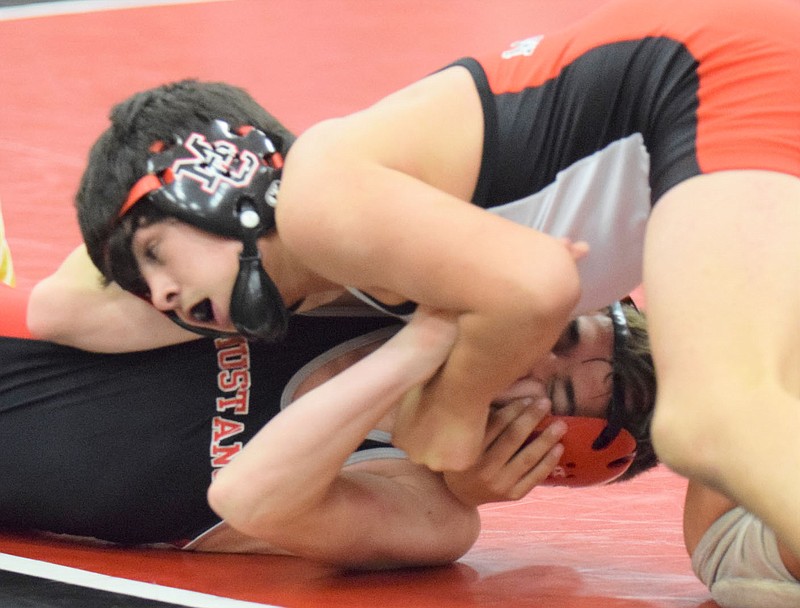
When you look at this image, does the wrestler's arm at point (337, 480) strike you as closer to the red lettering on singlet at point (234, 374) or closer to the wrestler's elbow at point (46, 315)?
the red lettering on singlet at point (234, 374)

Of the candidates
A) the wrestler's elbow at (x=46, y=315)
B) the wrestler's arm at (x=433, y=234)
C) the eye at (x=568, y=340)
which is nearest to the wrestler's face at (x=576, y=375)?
the eye at (x=568, y=340)

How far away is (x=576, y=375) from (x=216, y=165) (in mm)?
734

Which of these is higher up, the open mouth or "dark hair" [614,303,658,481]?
the open mouth

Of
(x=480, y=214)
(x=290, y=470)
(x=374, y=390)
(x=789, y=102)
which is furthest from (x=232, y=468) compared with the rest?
(x=789, y=102)

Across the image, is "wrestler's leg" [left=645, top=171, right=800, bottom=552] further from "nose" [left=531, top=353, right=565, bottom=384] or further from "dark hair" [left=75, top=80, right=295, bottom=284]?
"dark hair" [left=75, top=80, right=295, bottom=284]

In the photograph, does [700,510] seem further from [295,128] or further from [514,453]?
[295,128]

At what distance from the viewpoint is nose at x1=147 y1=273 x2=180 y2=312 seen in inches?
77.7

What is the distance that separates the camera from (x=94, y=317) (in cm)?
225

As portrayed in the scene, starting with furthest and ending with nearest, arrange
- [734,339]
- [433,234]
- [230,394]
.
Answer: [230,394], [433,234], [734,339]

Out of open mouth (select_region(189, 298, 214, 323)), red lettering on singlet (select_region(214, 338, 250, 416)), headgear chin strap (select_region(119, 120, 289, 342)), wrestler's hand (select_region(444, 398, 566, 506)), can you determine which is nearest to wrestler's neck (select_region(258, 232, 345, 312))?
headgear chin strap (select_region(119, 120, 289, 342))

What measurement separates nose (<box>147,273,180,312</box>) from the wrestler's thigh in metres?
0.81

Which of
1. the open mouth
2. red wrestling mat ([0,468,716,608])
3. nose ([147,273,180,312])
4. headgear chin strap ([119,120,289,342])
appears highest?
headgear chin strap ([119,120,289,342])

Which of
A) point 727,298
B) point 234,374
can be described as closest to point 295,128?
point 234,374

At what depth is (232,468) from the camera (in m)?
1.95
